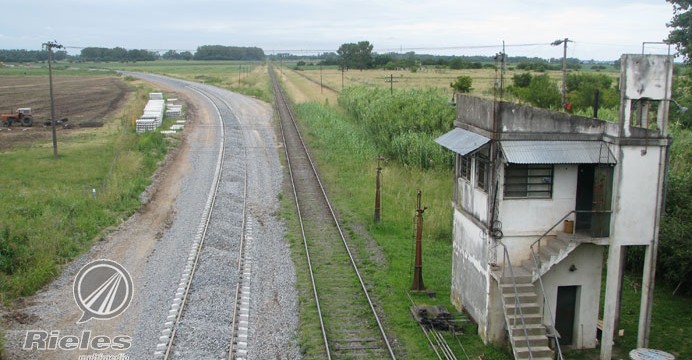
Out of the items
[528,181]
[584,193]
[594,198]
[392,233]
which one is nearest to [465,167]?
[528,181]

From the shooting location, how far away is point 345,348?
46.4 ft

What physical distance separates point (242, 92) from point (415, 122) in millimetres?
45760

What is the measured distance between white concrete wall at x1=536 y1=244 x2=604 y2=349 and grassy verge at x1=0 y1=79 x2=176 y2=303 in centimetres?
1272

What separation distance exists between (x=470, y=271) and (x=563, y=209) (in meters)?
2.65

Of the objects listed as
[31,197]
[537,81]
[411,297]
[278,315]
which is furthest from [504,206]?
[537,81]

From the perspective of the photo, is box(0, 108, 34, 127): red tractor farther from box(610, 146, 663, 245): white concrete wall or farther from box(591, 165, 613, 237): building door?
box(610, 146, 663, 245): white concrete wall

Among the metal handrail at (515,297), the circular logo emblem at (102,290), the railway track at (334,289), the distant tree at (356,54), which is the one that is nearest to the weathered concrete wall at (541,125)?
the metal handrail at (515,297)

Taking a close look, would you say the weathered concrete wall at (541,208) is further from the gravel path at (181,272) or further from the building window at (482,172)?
the gravel path at (181,272)

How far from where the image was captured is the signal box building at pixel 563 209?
13336 mm

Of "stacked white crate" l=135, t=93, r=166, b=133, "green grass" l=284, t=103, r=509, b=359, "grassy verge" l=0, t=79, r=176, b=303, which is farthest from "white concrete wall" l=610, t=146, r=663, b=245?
"stacked white crate" l=135, t=93, r=166, b=133

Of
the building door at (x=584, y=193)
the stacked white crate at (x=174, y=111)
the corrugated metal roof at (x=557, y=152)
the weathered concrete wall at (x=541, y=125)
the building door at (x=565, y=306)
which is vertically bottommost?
the building door at (x=565, y=306)

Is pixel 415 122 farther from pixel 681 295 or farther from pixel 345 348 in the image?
pixel 345 348

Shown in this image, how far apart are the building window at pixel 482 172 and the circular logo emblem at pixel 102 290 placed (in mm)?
8888

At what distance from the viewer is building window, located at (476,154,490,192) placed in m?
14.4
